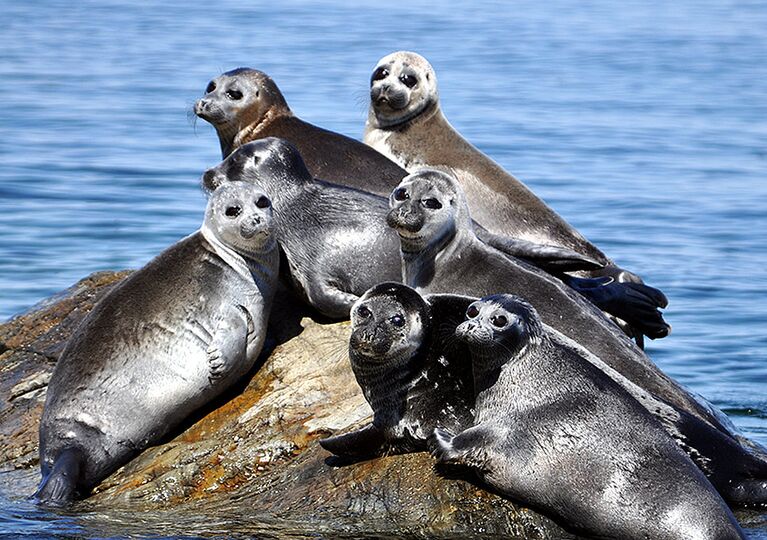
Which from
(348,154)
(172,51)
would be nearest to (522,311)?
(348,154)

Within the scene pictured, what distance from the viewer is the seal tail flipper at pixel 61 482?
707 cm

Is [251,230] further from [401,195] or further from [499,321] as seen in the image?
[499,321]

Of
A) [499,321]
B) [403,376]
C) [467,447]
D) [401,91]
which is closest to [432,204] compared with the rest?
[403,376]

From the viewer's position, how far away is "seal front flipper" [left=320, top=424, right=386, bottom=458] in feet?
22.3

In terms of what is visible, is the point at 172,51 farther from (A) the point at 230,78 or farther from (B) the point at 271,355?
(B) the point at 271,355

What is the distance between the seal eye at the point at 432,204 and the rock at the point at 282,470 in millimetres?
800

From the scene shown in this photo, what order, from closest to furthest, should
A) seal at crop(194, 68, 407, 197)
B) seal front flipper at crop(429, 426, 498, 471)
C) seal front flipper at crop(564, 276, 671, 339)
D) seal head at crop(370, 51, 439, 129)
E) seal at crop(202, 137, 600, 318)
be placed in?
seal front flipper at crop(429, 426, 498, 471) < seal at crop(202, 137, 600, 318) < seal front flipper at crop(564, 276, 671, 339) < seal at crop(194, 68, 407, 197) < seal head at crop(370, 51, 439, 129)

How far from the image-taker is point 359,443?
6.80 metres

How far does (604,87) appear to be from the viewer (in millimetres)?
25062

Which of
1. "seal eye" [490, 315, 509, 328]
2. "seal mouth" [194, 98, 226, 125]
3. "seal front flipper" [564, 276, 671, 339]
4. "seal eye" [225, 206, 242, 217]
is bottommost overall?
"seal front flipper" [564, 276, 671, 339]

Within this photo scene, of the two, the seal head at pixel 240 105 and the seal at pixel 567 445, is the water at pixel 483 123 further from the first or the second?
the seal head at pixel 240 105

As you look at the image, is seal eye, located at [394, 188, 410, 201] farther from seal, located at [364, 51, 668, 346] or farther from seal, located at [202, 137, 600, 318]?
seal, located at [364, 51, 668, 346]

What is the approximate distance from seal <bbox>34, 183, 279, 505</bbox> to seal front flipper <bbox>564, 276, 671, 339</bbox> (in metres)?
1.79

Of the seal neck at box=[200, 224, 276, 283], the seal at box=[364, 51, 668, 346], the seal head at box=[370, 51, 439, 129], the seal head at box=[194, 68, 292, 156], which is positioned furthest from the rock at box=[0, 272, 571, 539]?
the seal head at box=[370, 51, 439, 129]
